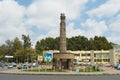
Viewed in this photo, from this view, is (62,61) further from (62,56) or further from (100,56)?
(100,56)

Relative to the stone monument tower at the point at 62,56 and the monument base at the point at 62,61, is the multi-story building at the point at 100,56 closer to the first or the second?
the monument base at the point at 62,61

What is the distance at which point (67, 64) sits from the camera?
6156cm

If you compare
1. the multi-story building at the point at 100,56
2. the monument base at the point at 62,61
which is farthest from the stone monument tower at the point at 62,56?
the multi-story building at the point at 100,56

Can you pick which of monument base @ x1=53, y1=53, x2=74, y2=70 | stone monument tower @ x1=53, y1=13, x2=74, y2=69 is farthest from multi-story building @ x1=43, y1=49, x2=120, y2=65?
stone monument tower @ x1=53, y1=13, x2=74, y2=69

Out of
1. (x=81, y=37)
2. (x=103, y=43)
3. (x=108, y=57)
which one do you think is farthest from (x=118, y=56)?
(x=81, y=37)

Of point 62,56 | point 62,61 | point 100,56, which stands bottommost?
point 62,61

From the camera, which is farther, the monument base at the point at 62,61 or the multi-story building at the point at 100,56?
the multi-story building at the point at 100,56

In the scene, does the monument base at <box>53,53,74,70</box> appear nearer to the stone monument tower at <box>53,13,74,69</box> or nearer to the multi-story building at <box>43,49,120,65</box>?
the stone monument tower at <box>53,13,74,69</box>

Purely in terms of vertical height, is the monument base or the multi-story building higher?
the multi-story building

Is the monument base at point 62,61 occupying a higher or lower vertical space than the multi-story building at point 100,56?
lower

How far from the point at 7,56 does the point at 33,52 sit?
18846 millimetres

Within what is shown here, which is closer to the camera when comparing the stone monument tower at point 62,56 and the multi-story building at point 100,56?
the stone monument tower at point 62,56

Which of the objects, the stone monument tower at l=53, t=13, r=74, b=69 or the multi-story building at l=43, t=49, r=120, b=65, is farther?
the multi-story building at l=43, t=49, r=120, b=65

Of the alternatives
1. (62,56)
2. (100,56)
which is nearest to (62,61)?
(62,56)
